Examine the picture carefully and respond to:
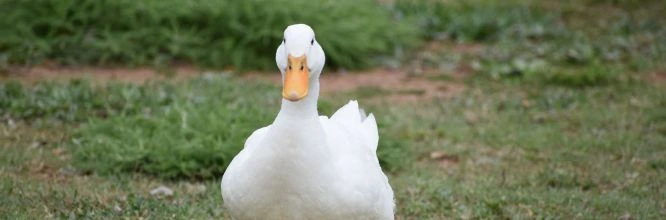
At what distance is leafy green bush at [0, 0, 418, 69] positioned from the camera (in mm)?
9781

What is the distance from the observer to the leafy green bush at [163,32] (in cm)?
978

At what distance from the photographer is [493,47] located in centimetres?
1114

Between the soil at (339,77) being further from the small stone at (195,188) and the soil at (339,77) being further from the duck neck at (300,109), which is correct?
the duck neck at (300,109)

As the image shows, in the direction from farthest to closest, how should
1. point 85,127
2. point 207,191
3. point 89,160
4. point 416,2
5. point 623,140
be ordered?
point 416,2 → point 623,140 → point 85,127 → point 89,160 → point 207,191

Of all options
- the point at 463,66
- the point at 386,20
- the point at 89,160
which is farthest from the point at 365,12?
the point at 89,160

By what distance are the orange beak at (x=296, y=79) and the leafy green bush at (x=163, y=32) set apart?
5846 millimetres

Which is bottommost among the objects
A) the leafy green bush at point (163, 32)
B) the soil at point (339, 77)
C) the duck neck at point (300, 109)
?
the soil at point (339, 77)

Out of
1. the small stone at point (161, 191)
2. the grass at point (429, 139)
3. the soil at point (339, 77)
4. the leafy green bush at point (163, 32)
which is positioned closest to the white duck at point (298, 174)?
the grass at point (429, 139)

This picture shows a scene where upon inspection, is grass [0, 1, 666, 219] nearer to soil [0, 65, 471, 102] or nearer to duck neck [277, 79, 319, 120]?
soil [0, 65, 471, 102]

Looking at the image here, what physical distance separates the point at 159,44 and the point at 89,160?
11.1ft

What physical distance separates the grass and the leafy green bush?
2.44 ft

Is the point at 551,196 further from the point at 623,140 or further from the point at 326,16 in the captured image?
the point at 326,16

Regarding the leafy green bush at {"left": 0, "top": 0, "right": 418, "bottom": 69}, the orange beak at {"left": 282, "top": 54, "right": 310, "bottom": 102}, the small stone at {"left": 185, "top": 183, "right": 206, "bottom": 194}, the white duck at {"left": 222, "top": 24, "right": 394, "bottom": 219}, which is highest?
the orange beak at {"left": 282, "top": 54, "right": 310, "bottom": 102}

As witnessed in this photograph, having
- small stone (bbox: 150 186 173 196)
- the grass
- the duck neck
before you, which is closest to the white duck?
the duck neck
